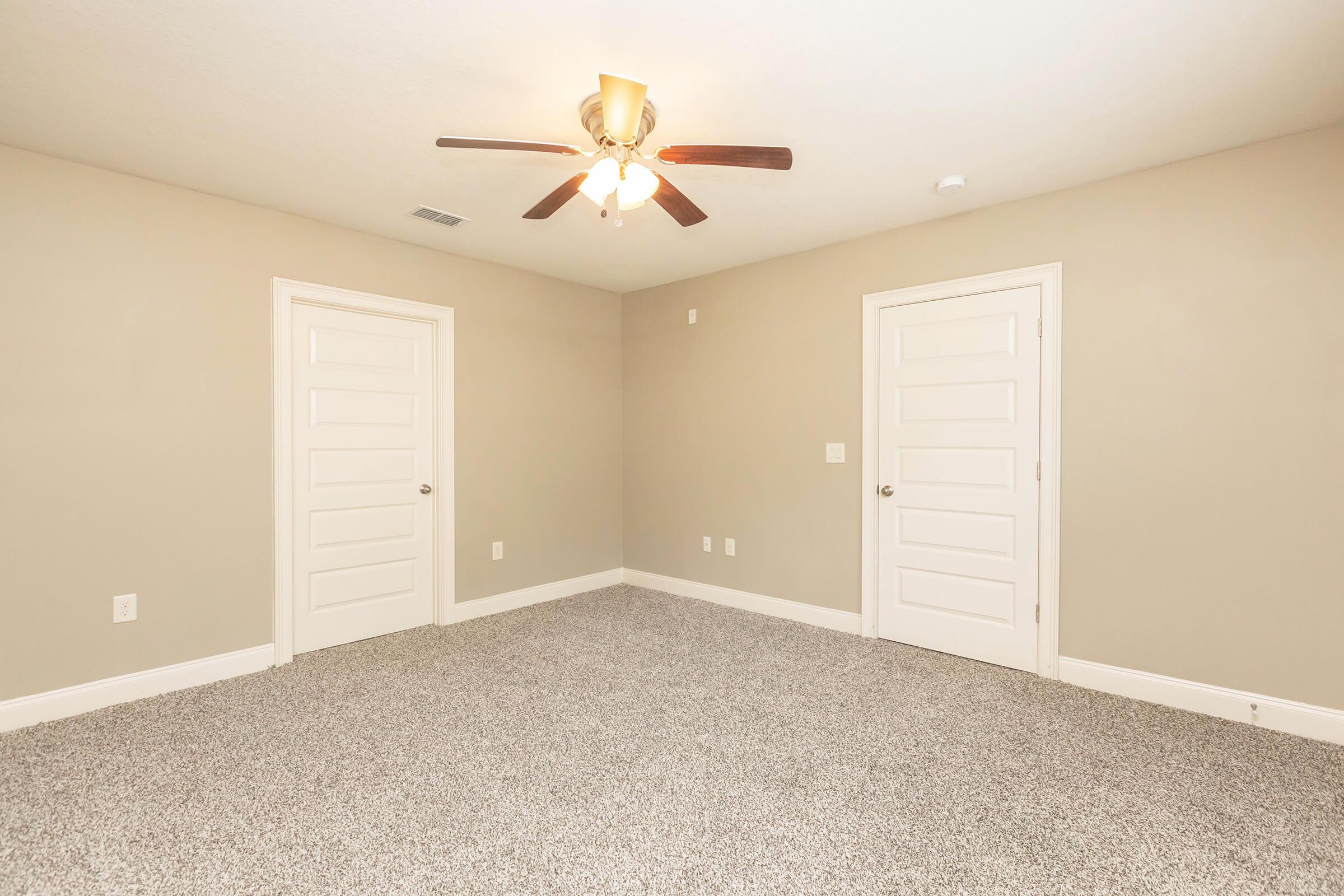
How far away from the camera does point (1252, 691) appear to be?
263cm

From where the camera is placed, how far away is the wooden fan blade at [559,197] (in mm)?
2330

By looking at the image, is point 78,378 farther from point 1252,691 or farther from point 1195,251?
point 1252,691

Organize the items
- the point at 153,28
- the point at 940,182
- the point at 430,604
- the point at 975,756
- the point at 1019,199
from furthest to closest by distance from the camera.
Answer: the point at 430,604, the point at 1019,199, the point at 940,182, the point at 975,756, the point at 153,28

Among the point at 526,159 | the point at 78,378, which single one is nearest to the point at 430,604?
the point at 78,378

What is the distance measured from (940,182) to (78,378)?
13.6ft

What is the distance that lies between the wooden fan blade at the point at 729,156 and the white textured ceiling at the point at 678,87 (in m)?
0.28

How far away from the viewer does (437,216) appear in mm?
3459

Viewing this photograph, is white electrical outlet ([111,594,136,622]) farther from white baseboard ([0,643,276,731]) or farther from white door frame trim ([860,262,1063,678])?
white door frame trim ([860,262,1063,678])

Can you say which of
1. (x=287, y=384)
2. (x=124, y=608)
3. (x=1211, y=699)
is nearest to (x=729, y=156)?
(x=287, y=384)

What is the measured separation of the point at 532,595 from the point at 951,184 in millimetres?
3768

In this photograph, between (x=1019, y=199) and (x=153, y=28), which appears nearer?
(x=153, y=28)

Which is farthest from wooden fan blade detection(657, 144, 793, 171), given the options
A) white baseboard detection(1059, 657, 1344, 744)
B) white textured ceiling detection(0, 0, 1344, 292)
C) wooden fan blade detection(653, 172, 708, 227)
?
white baseboard detection(1059, 657, 1344, 744)

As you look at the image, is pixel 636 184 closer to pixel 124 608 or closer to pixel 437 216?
pixel 437 216

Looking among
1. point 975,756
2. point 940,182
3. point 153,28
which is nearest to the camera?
point 153,28
